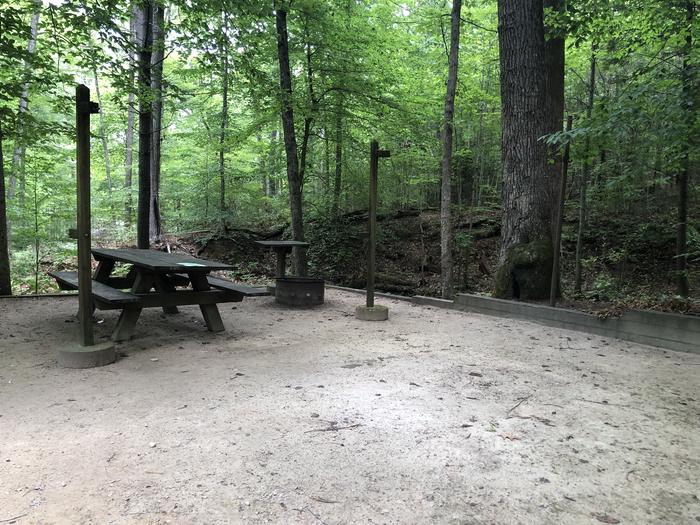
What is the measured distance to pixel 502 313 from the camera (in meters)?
6.02

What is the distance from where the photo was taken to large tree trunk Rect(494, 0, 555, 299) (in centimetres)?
609

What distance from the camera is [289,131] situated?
317 inches

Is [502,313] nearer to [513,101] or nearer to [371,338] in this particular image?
[371,338]

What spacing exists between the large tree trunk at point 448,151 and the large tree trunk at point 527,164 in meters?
1.24

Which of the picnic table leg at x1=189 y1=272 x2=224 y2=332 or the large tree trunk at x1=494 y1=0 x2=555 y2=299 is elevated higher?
the large tree trunk at x1=494 y1=0 x2=555 y2=299

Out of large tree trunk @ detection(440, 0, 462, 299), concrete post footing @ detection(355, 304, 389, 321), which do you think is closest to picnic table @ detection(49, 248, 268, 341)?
concrete post footing @ detection(355, 304, 389, 321)

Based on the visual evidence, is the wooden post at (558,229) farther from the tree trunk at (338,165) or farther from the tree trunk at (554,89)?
the tree trunk at (338,165)

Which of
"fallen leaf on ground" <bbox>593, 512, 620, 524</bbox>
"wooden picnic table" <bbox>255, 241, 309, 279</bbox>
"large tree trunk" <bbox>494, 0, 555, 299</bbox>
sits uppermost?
"large tree trunk" <bbox>494, 0, 555, 299</bbox>

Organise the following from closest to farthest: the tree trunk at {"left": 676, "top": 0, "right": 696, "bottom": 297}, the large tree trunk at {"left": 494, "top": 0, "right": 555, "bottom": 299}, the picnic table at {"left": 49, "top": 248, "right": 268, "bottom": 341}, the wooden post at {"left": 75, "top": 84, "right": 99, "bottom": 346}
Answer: the wooden post at {"left": 75, "top": 84, "right": 99, "bottom": 346}, the tree trunk at {"left": 676, "top": 0, "right": 696, "bottom": 297}, the picnic table at {"left": 49, "top": 248, "right": 268, "bottom": 341}, the large tree trunk at {"left": 494, "top": 0, "right": 555, "bottom": 299}

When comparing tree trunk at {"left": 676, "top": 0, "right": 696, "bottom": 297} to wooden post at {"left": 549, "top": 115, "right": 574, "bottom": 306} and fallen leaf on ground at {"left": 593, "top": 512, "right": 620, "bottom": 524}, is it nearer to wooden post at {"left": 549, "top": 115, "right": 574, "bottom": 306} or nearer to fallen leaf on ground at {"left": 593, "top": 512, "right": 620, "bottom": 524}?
wooden post at {"left": 549, "top": 115, "right": 574, "bottom": 306}

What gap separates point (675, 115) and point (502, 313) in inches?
119

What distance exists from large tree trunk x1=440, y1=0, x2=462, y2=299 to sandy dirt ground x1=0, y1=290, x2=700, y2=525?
11.0ft

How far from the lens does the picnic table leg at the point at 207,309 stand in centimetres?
481

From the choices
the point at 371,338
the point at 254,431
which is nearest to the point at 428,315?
the point at 371,338
